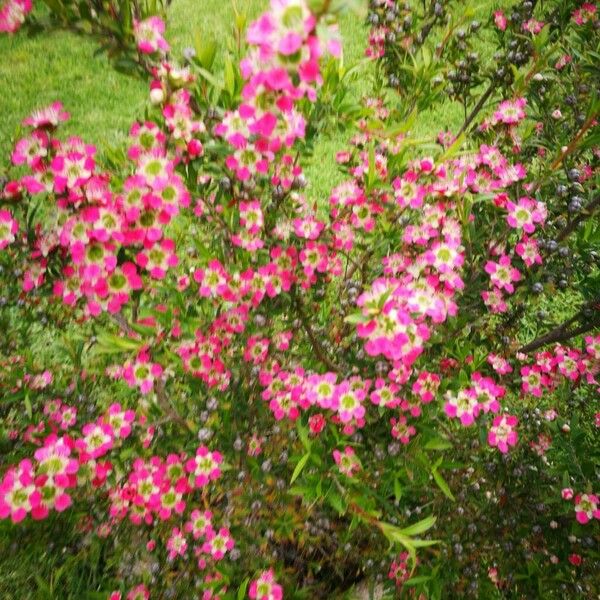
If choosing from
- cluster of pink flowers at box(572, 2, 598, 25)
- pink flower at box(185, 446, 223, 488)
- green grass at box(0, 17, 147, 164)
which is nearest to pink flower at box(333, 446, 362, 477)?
pink flower at box(185, 446, 223, 488)

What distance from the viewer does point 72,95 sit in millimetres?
5234

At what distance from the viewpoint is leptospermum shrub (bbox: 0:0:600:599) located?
3.70 feet

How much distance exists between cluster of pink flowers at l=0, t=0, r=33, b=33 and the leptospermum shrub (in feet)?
0.64

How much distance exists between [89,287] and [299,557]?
1356 millimetres

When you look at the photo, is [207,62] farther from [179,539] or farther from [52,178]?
[179,539]

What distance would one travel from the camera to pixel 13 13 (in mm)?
890

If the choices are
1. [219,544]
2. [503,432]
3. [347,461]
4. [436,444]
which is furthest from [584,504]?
[219,544]

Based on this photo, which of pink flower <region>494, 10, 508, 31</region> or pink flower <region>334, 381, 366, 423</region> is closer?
pink flower <region>334, 381, 366, 423</region>

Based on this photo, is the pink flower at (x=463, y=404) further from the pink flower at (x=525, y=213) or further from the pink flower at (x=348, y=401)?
the pink flower at (x=525, y=213)

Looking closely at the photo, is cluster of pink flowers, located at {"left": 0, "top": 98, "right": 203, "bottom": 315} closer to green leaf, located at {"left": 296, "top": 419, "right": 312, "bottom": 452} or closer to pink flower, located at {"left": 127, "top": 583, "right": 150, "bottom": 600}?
green leaf, located at {"left": 296, "top": 419, "right": 312, "bottom": 452}

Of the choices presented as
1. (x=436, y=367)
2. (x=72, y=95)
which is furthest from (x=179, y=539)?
(x=72, y=95)

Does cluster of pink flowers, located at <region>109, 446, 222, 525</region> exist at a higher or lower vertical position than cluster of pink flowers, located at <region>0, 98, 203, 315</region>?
lower

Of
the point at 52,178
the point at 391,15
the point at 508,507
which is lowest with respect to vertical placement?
the point at 508,507

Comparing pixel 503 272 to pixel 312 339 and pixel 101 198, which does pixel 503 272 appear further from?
pixel 101 198
